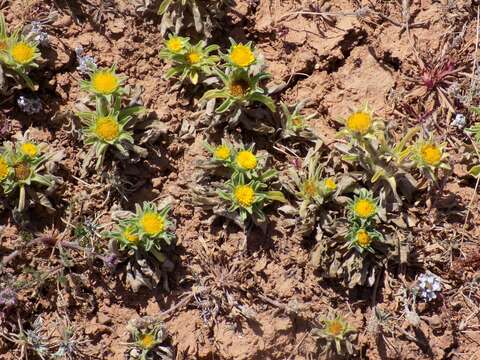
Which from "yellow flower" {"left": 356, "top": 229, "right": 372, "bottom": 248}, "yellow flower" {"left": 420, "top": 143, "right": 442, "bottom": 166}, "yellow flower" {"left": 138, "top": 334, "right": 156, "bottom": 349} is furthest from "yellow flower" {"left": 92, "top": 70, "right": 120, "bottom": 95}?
"yellow flower" {"left": 420, "top": 143, "right": 442, "bottom": 166}

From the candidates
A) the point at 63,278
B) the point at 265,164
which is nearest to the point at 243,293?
the point at 265,164

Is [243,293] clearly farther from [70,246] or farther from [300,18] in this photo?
[300,18]

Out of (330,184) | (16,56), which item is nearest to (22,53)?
(16,56)

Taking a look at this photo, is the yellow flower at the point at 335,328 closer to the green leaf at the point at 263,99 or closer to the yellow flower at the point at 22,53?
the green leaf at the point at 263,99

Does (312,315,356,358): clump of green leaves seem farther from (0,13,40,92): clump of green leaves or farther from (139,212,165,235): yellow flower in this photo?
(0,13,40,92): clump of green leaves

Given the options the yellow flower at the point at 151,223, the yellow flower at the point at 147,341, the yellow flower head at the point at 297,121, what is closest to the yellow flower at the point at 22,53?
the yellow flower at the point at 151,223

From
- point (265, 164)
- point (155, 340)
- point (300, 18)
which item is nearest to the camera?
point (155, 340)
